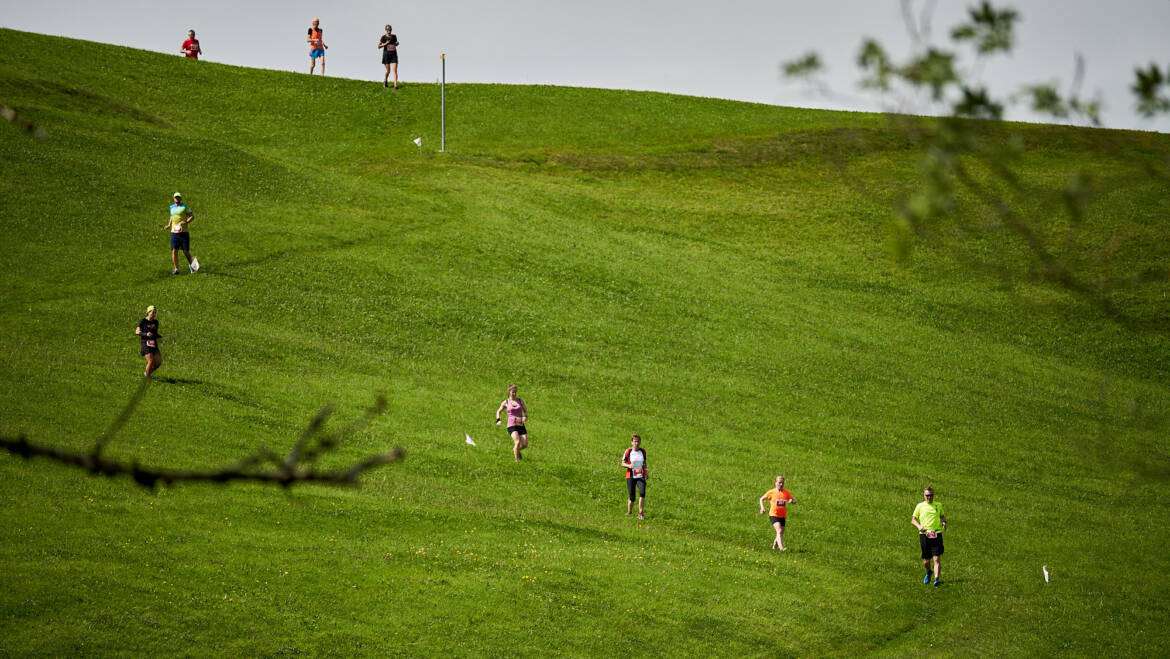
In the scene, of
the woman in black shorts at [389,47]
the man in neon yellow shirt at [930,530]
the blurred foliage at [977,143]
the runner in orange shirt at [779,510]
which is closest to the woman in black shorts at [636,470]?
the runner in orange shirt at [779,510]

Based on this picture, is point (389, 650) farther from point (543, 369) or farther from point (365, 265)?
point (365, 265)

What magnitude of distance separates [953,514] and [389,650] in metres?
20.8

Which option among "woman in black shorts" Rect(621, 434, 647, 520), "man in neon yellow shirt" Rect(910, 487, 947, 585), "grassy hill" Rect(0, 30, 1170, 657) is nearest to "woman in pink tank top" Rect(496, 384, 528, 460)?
"grassy hill" Rect(0, 30, 1170, 657)

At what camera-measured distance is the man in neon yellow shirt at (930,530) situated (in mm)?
26609

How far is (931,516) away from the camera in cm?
2670

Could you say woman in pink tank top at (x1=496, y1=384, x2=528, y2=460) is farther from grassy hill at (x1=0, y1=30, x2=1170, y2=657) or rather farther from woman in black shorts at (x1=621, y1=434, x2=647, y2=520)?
woman in black shorts at (x1=621, y1=434, x2=647, y2=520)

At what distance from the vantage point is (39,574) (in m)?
19.2

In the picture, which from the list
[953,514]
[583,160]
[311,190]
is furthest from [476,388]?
[583,160]

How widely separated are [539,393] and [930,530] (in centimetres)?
1594

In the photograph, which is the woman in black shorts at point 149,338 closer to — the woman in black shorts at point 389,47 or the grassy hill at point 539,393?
the grassy hill at point 539,393

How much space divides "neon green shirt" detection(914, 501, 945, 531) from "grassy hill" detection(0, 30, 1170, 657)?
1639mm

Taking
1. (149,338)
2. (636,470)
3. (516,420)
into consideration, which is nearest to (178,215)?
(149,338)

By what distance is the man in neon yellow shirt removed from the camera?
26.6m

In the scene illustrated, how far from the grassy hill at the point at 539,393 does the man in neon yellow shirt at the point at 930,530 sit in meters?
0.79
